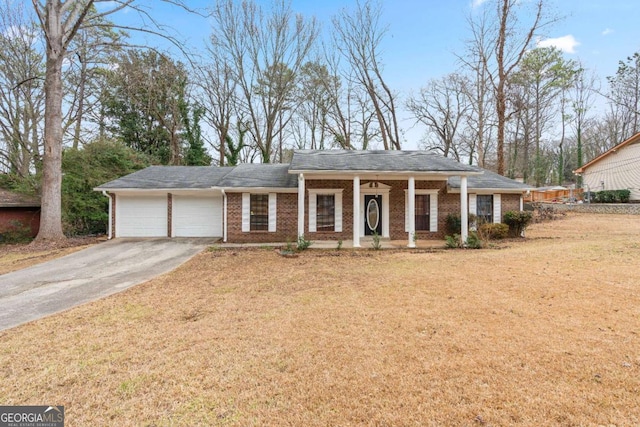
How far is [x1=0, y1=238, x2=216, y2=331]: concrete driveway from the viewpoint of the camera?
209 inches

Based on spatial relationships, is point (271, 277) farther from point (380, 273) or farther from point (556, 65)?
point (556, 65)

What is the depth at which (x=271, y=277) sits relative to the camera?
23.0ft

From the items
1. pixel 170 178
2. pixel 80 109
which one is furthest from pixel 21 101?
pixel 170 178

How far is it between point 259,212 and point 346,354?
9.96 meters

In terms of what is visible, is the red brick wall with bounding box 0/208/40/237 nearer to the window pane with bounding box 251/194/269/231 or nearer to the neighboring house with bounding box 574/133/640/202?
the window pane with bounding box 251/194/269/231

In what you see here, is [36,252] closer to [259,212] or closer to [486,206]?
[259,212]

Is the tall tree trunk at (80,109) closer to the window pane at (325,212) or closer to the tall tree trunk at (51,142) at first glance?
the tall tree trunk at (51,142)

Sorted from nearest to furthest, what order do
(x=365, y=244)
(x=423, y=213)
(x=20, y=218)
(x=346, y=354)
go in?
(x=346, y=354) < (x=365, y=244) < (x=423, y=213) < (x=20, y=218)

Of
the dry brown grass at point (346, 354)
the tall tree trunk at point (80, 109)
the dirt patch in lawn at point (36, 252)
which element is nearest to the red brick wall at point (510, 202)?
the dry brown grass at point (346, 354)

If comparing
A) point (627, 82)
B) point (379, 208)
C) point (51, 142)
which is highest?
point (627, 82)

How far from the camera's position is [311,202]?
1255 centimetres

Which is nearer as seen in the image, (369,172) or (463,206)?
(369,172)

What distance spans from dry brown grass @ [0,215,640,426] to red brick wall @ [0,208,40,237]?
519 inches

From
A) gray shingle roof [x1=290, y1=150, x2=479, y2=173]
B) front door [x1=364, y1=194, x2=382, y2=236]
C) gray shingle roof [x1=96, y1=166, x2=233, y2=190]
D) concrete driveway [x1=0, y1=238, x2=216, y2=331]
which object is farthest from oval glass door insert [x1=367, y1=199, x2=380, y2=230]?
gray shingle roof [x1=96, y1=166, x2=233, y2=190]
